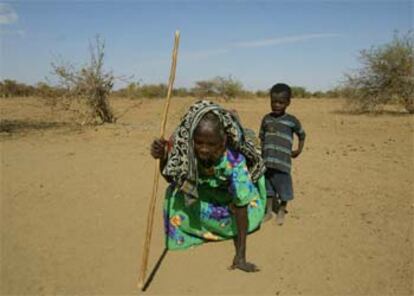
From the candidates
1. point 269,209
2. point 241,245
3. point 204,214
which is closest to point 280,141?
point 269,209

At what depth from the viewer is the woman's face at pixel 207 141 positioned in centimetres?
319

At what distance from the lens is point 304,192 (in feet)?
18.2

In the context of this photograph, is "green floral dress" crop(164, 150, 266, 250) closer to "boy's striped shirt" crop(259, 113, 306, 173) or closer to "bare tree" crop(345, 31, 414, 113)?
"boy's striped shirt" crop(259, 113, 306, 173)

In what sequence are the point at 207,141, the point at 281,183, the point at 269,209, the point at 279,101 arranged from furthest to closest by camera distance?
the point at 269,209
the point at 281,183
the point at 279,101
the point at 207,141

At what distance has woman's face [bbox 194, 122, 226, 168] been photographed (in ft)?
10.5

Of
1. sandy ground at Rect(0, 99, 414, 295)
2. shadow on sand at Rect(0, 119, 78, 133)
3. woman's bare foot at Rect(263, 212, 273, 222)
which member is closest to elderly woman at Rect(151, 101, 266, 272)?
sandy ground at Rect(0, 99, 414, 295)

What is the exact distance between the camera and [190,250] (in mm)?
3885

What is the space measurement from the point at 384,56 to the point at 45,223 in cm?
1615

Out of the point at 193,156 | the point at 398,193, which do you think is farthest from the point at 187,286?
the point at 398,193

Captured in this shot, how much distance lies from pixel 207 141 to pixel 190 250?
1131 millimetres

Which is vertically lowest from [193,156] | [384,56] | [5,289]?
[5,289]

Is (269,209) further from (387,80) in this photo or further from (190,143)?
(387,80)

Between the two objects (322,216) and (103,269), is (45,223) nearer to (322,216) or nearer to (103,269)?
(103,269)

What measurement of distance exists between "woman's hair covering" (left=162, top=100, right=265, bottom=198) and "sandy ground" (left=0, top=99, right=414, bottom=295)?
690 mm
